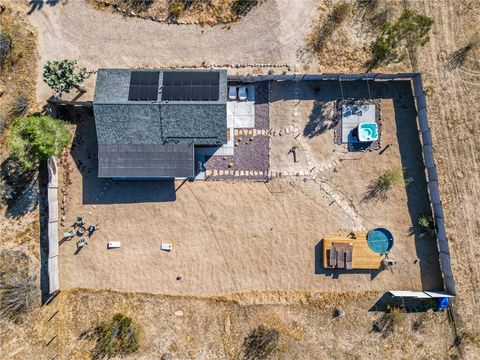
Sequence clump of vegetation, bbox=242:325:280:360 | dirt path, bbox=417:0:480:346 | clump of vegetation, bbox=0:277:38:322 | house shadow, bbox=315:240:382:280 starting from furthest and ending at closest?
house shadow, bbox=315:240:382:280 → dirt path, bbox=417:0:480:346 → clump of vegetation, bbox=242:325:280:360 → clump of vegetation, bbox=0:277:38:322

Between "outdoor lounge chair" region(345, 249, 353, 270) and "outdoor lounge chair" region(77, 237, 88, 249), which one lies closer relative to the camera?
"outdoor lounge chair" region(345, 249, 353, 270)

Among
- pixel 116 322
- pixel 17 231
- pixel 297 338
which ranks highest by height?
pixel 17 231

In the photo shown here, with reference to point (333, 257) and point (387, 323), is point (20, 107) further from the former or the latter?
point (387, 323)

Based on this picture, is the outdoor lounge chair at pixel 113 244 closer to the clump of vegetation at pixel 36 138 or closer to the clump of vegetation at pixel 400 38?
the clump of vegetation at pixel 36 138

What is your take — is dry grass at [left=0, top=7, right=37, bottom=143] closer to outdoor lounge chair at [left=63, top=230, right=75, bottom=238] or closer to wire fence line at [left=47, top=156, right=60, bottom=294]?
wire fence line at [left=47, top=156, right=60, bottom=294]

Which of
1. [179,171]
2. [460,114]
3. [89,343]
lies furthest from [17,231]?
[460,114]

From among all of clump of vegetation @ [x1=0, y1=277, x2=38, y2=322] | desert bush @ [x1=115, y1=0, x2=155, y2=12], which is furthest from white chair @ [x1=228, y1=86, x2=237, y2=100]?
clump of vegetation @ [x1=0, y1=277, x2=38, y2=322]

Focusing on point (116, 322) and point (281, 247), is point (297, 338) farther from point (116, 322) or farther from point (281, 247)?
point (116, 322)
